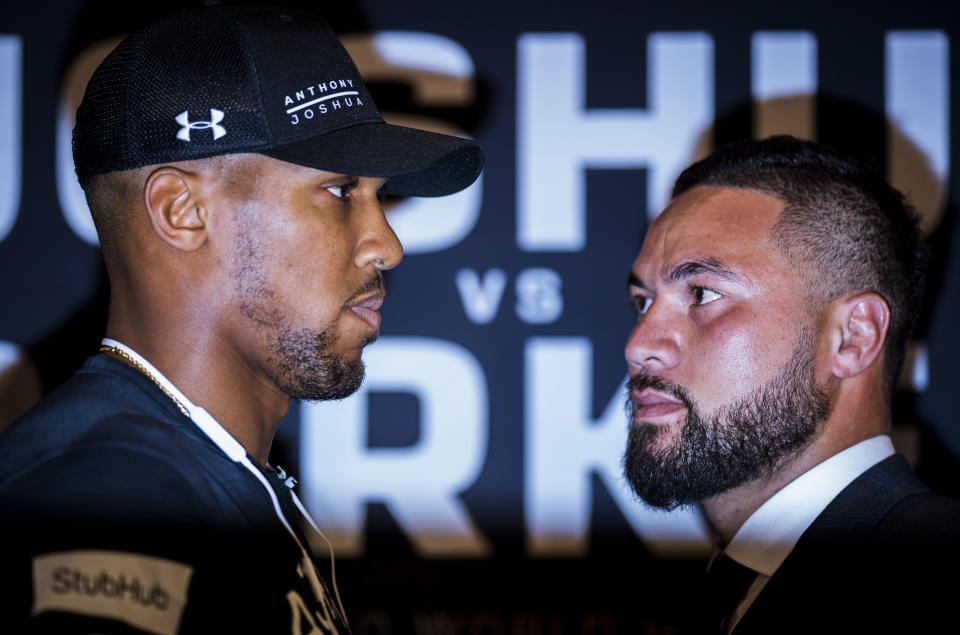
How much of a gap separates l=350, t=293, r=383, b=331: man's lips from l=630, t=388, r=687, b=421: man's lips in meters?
0.50

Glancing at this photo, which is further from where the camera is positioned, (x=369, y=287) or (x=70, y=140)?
(x=70, y=140)

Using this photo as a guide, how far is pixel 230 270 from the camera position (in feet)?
3.71

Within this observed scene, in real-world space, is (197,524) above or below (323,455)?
above

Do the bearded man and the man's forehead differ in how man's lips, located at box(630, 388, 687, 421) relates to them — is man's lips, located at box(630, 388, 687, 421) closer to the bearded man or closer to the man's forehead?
the bearded man

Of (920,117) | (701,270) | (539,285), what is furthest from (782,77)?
(701,270)

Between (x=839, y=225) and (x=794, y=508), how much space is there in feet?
1.55

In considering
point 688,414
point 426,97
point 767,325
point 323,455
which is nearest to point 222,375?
point 688,414

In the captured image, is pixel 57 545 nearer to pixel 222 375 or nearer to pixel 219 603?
pixel 219 603

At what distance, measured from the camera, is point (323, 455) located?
250 centimetres

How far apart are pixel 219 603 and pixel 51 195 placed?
2018mm

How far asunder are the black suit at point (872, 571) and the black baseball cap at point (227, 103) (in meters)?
0.77

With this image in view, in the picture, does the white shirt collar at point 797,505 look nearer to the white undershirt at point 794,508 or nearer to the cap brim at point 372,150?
the white undershirt at point 794,508

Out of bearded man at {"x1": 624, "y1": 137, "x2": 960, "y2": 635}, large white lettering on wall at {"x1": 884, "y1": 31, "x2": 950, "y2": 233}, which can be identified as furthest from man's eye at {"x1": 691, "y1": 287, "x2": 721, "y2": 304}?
large white lettering on wall at {"x1": 884, "y1": 31, "x2": 950, "y2": 233}

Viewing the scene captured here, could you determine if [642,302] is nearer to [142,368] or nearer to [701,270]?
[701,270]
